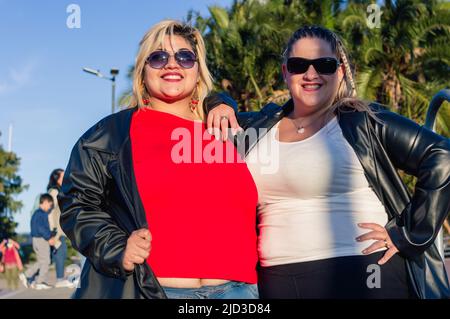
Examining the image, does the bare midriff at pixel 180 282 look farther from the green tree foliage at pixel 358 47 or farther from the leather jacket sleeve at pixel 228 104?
the green tree foliage at pixel 358 47

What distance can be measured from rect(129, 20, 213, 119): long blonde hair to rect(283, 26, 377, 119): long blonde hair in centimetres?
41

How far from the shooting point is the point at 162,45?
2.70 metres

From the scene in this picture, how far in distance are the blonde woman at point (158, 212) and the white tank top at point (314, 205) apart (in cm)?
8

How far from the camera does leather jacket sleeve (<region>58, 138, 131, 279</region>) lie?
90.8 inches

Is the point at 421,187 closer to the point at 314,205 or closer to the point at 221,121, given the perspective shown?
the point at 314,205

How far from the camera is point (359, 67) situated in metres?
14.7

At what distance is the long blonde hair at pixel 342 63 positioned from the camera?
2.76 m

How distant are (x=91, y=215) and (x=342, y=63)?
137 centimetres

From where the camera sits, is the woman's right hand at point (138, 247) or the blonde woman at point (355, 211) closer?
the woman's right hand at point (138, 247)

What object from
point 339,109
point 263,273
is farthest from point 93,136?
point 339,109

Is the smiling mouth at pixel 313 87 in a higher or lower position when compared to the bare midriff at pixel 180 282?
higher

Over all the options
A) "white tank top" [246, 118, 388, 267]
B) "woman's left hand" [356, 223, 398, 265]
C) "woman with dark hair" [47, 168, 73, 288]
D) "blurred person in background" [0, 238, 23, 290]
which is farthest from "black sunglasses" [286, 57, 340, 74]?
"blurred person in background" [0, 238, 23, 290]

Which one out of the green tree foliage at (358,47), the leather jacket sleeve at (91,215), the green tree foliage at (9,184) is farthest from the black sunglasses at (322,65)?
the green tree foliage at (9,184)

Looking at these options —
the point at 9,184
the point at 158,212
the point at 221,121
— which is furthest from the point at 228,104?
the point at 9,184
